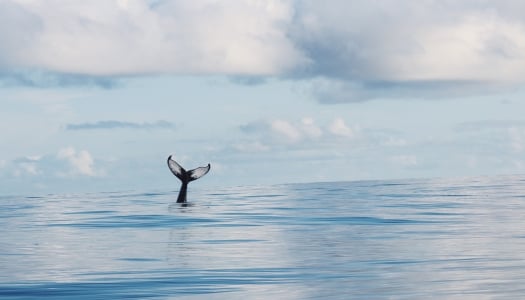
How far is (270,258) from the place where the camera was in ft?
63.5

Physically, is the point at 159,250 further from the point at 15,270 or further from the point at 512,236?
the point at 512,236

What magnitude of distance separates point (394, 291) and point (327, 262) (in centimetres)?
477

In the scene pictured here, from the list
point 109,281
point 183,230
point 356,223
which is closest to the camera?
point 109,281

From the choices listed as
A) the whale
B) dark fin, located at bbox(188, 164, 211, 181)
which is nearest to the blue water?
dark fin, located at bbox(188, 164, 211, 181)

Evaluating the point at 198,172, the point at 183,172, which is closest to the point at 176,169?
the point at 183,172

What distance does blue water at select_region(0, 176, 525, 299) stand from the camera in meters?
14.2

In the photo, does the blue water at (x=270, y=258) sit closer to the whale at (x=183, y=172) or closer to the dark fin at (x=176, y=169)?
the whale at (x=183, y=172)

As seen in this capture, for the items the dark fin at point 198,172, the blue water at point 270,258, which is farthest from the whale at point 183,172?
the blue water at point 270,258

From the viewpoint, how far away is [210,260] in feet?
62.4

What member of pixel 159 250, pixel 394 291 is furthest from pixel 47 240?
pixel 394 291

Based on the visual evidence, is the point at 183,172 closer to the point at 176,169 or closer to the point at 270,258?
the point at 176,169

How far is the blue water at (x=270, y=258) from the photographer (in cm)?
1417

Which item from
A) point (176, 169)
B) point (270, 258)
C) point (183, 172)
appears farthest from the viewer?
point (183, 172)

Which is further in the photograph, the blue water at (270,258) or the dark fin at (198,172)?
the dark fin at (198,172)
